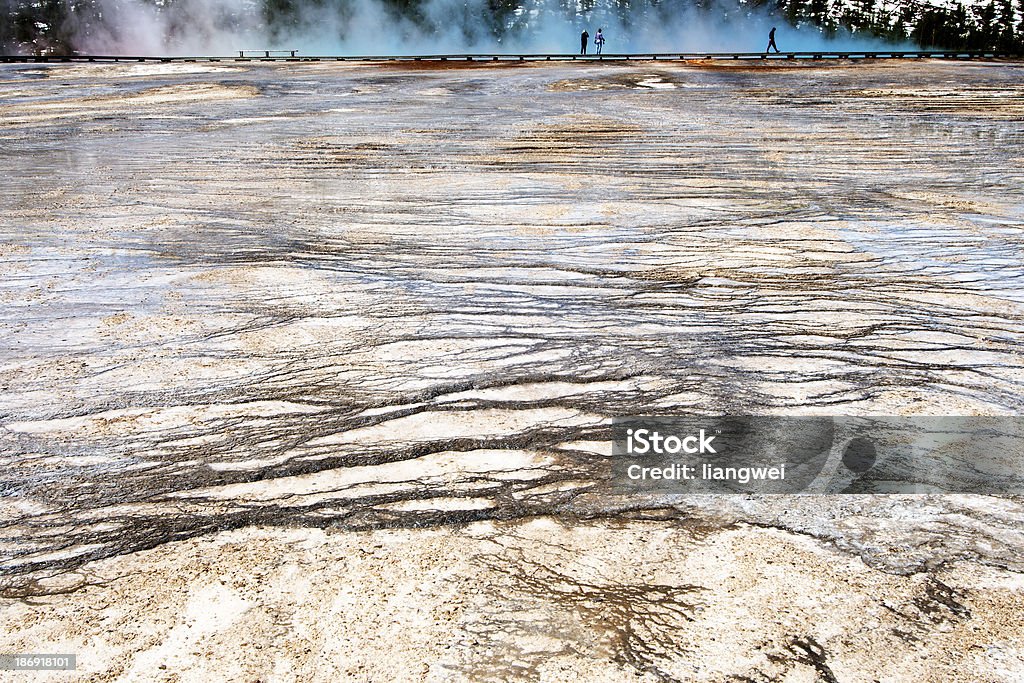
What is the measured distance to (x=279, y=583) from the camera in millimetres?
2043

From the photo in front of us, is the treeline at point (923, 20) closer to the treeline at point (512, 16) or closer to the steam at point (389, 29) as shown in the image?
the treeline at point (512, 16)

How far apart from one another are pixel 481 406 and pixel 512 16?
81.1m

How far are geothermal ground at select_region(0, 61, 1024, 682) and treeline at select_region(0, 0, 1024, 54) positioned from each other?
41681 millimetres

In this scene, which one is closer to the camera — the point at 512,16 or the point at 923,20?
the point at 923,20

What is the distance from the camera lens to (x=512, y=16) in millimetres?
78500

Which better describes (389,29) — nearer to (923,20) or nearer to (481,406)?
(923,20)

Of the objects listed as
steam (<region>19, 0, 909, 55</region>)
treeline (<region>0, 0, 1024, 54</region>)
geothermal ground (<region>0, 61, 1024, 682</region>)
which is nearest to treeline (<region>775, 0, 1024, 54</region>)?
treeline (<region>0, 0, 1024, 54</region>)

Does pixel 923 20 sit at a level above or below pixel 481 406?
above

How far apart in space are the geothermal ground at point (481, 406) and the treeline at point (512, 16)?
41.7 meters

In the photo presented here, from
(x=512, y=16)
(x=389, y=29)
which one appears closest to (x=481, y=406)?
(x=389, y=29)

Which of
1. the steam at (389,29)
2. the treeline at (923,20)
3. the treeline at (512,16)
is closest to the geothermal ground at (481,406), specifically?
the treeline at (923,20)

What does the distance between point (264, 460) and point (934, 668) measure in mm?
1856

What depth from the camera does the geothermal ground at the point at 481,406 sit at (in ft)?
6.18

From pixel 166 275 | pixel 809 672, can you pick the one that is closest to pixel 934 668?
pixel 809 672
